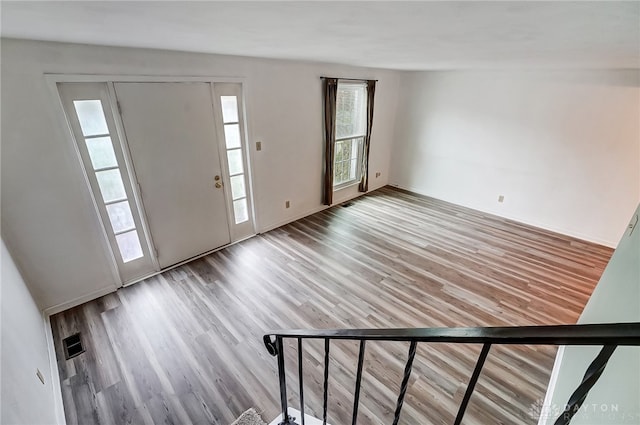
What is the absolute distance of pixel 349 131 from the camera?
5266 millimetres

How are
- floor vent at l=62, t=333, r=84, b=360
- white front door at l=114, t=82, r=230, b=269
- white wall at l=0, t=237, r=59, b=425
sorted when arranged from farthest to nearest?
white front door at l=114, t=82, r=230, b=269 → floor vent at l=62, t=333, r=84, b=360 → white wall at l=0, t=237, r=59, b=425

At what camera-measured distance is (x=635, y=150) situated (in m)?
3.69

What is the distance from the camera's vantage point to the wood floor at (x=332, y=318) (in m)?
2.02

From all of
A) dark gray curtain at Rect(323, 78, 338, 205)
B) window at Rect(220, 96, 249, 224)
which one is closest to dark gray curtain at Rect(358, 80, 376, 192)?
dark gray curtain at Rect(323, 78, 338, 205)

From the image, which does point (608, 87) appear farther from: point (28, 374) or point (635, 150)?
point (28, 374)

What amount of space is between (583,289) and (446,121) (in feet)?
11.1

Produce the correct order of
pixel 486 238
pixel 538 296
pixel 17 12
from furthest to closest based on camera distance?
1. pixel 486 238
2. pixel 538 296
3. pixel 17 12

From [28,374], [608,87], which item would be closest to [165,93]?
[28,374]

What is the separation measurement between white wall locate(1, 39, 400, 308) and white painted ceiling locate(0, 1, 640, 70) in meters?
0.36

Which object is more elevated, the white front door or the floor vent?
the white front door

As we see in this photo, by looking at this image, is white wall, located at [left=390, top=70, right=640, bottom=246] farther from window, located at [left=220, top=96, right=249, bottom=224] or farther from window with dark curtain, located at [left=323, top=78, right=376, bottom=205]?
window, located at [left=220, top=96, right=249, bottom=224]

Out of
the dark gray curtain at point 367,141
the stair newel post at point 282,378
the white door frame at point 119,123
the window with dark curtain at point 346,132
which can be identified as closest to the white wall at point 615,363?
the stair newel post at point 282,378

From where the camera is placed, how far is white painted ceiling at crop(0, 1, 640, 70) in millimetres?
1083

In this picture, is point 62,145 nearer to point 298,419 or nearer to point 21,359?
point 21,359
